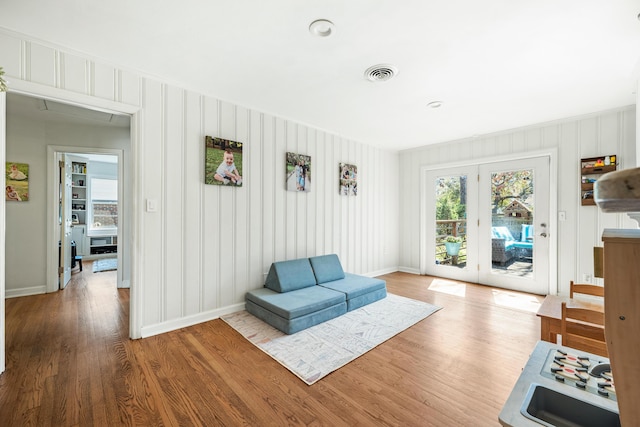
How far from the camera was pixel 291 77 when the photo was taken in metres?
2.74

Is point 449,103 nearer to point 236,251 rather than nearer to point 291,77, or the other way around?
point 291,77

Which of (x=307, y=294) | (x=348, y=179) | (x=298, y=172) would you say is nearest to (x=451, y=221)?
(x=348, y=179)

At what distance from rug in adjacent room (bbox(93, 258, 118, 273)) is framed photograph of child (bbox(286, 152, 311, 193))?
14.8 ft

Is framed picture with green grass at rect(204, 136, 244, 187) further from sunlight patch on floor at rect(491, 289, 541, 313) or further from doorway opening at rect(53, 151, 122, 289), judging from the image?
doorway opening at rect(53, 151, 122, 289)

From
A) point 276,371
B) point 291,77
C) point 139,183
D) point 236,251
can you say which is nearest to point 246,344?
point 276,371

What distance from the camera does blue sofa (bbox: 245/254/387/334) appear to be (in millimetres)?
2848

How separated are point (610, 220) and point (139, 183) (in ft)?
17.9

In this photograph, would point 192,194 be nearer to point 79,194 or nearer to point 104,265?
point 104,265

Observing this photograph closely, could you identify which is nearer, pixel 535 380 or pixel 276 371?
pixel 535 380

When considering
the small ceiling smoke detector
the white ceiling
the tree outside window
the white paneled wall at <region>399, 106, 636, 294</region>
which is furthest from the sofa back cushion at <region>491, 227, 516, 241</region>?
the tree outside window

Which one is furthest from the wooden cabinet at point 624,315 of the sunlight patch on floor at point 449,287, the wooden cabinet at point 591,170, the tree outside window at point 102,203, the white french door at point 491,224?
the tree outside window at point 102,203

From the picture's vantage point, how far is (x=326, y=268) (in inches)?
153

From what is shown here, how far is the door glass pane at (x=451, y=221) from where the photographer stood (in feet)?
16.2

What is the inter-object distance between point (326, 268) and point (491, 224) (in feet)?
Answer: 9.44
